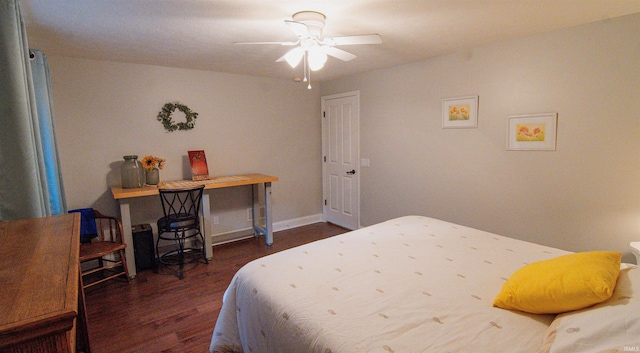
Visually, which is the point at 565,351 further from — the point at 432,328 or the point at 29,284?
the point at 29,284

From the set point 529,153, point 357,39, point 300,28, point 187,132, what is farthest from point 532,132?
point 187,132

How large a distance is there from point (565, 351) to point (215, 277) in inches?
116

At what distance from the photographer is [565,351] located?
1.01 metres

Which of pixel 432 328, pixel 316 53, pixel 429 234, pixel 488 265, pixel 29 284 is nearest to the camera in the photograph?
pixel 29 284

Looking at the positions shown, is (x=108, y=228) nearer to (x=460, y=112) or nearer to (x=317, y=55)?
(x=317, y=55)

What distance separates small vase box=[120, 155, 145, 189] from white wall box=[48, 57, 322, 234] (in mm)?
301

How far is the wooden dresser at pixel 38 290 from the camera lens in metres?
0.64

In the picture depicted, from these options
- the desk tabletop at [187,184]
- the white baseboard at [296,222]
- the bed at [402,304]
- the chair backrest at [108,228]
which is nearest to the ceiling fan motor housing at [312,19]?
the bed at [402,304]

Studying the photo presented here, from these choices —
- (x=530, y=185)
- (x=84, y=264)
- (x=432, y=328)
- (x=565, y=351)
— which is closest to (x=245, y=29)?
(x=432, y=328)

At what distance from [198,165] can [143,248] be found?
1.12 meters

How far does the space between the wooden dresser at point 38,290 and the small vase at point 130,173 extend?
7.46 feet

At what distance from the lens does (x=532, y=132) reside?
9.20ft

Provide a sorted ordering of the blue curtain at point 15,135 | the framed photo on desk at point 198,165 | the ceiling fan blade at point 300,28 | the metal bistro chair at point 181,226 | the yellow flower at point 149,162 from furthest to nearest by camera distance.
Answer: the framed photo on desk at point 198,165, the yellow flower at point 149,162, the metal bistro chair at point 181,226, the ceiling fan blade at point 300,28, the blue curtain at point 15,135

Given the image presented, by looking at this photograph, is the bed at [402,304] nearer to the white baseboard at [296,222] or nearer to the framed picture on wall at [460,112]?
the framed picture on wall at [460,112]
